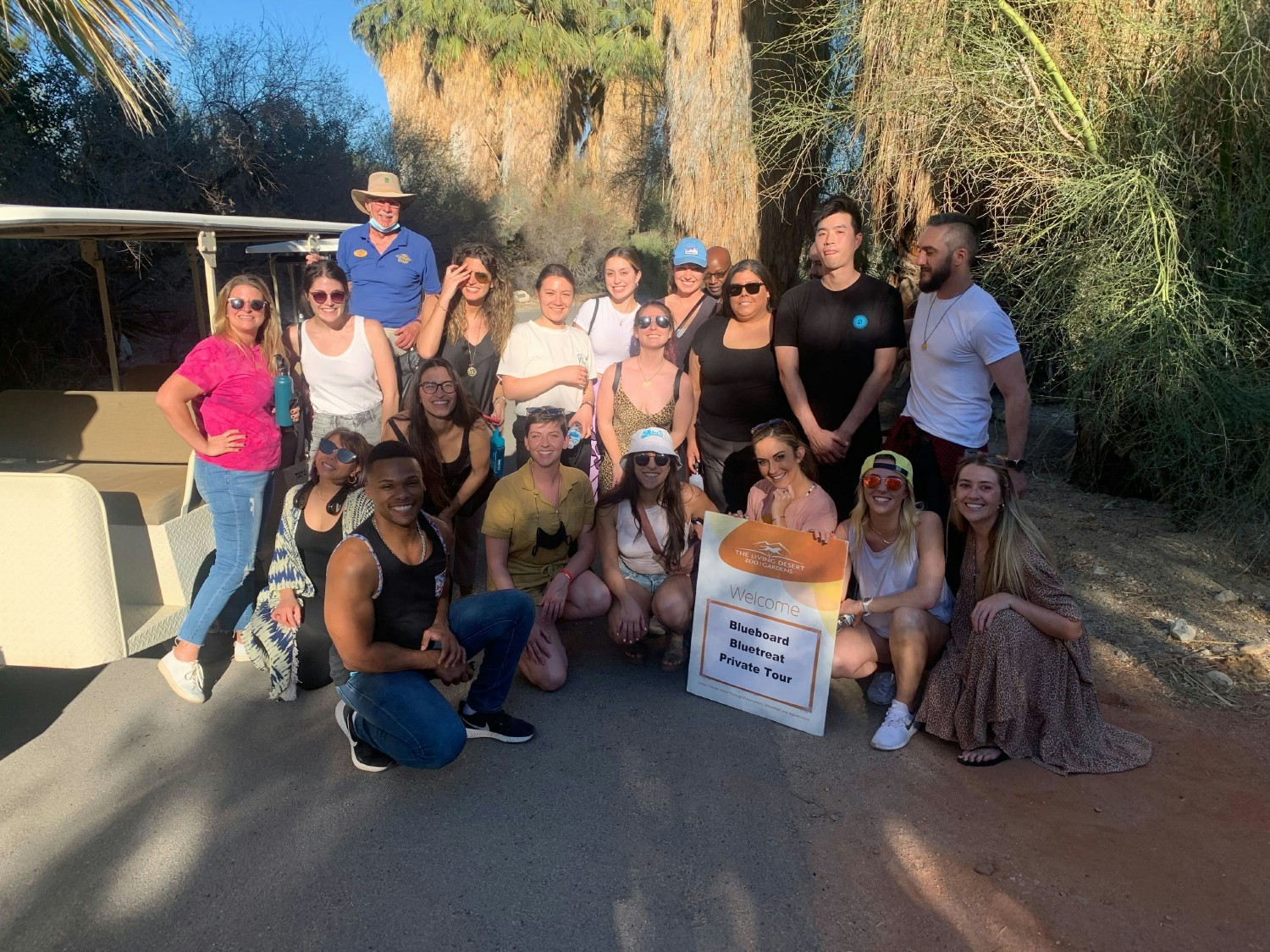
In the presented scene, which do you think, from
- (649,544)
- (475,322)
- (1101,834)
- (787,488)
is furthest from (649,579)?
(1101,834)

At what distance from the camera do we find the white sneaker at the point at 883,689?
4035mm

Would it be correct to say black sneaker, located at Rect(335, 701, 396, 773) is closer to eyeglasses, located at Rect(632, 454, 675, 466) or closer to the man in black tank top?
the man in black tank top

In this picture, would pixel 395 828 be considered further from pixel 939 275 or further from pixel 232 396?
pixel 939 275

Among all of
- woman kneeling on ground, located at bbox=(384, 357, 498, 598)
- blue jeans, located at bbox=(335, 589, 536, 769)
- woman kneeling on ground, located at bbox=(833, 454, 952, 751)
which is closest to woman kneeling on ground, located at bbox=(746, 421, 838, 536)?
woman kneeling on ground, located at bbox=(833, 454, 952, 751)

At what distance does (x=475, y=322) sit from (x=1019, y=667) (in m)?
3.40

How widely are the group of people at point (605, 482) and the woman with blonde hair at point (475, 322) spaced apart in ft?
0.05

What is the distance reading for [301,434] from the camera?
481 cm

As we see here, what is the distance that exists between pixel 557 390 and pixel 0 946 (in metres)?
3.32

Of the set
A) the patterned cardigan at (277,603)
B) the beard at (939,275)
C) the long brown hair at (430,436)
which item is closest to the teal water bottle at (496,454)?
the long brown hair at (430,436)

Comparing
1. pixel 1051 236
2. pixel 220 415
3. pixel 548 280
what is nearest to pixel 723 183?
pixel 1051 236

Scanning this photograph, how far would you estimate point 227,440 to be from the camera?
13.5 feet

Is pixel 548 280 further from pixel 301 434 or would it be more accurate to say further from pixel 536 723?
pixel 536 723

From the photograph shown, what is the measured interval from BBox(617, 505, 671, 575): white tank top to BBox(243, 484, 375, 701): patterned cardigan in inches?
48.4

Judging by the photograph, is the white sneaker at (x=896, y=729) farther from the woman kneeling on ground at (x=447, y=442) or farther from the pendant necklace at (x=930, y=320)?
the woman kneeling on ground at (x=447, y=442)
